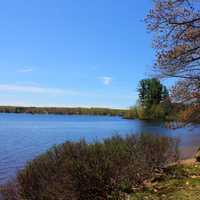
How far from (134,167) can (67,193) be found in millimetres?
2066

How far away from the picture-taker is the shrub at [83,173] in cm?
815

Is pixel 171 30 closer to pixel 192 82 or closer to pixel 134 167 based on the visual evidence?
pixel 192 82

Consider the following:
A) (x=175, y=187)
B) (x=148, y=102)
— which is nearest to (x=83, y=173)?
(x=175, y=187)

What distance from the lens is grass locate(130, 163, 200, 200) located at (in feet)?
26.8

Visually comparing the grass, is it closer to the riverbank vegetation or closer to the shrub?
the shrub

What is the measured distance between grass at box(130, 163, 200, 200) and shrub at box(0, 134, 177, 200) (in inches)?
19.3

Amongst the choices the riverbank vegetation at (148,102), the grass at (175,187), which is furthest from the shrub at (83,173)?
the riverbank vegetation at (148,102)

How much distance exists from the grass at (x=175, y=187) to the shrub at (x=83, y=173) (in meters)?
0.49

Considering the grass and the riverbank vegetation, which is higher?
the riverbank vegetation

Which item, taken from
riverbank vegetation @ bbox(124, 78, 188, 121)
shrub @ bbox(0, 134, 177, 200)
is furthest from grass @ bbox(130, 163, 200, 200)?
riverbank vegetation @ bbox(124, 78, 188, 121)

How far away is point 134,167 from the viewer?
9.48 meters

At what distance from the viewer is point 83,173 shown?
26.7 feet

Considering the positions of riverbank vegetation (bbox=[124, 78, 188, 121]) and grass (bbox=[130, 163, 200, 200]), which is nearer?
grass (bbox=[130, 163, 200, 200])

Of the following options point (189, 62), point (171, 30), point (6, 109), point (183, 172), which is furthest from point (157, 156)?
point (6, 109)
